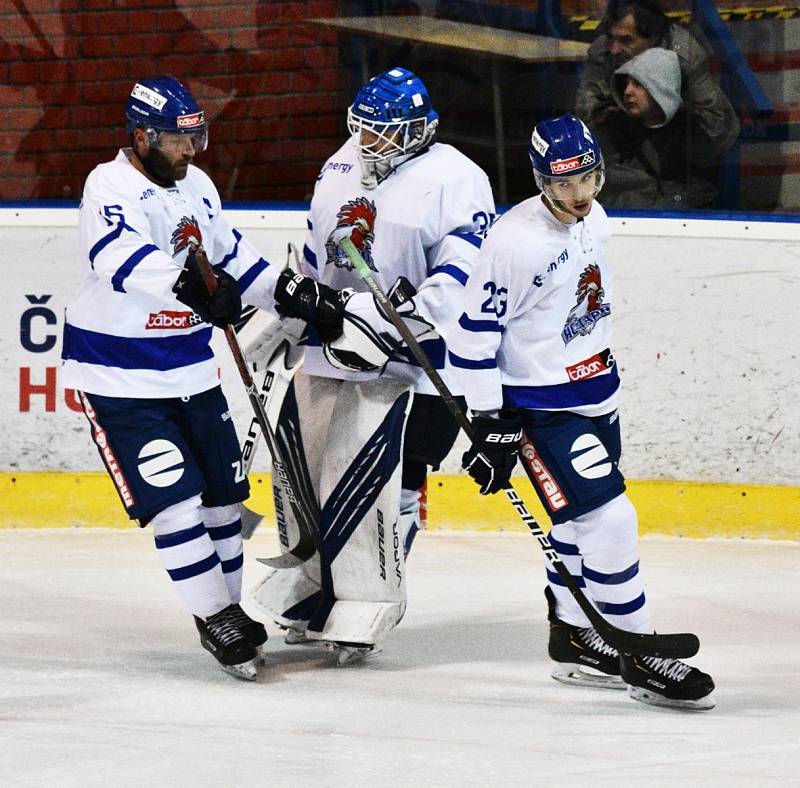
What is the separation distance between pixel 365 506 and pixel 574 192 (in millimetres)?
764

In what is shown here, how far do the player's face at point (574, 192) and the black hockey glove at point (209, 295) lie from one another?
608 mm

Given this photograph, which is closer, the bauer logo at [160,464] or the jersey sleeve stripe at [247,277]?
the bauer logo at [160,464]

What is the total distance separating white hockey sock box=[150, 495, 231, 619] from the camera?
3.16 m

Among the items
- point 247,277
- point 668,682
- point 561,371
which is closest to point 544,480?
point 561,371

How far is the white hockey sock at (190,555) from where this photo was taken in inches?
124

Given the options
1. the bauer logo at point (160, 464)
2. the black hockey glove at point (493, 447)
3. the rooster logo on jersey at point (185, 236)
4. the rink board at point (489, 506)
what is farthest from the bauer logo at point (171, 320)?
the rink board at point (489, 506)

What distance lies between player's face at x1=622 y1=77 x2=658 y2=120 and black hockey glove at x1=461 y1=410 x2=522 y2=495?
177 centimetres

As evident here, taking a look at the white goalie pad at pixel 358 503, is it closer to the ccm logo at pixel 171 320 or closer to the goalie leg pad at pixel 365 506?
the goalie leg pad at pixel 365 506

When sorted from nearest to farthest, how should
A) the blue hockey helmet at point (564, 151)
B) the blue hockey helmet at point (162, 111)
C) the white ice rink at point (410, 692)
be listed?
1. the white ice rink at point (410, 692)
2. the blue hockey helmet at point (564, 151)
3. the blue hockey helmet at point (162, 111)

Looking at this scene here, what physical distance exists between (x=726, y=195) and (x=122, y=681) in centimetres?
218

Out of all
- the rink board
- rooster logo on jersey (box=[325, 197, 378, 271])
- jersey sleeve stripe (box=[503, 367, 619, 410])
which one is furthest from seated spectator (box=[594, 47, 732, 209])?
jersey sleeve stripe (box=[503, 367, 619, 410])

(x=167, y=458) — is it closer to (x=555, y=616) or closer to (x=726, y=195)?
(x=555, y=616)

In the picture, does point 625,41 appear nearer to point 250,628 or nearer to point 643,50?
point 643,50

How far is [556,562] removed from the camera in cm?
312
